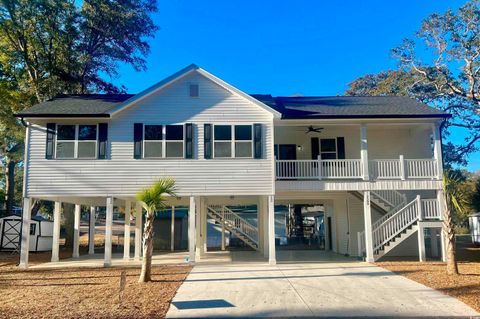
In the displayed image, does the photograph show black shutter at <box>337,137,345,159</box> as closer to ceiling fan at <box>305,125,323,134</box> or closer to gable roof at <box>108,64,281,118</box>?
ceiling fan at <box>305,125,323,134</box>

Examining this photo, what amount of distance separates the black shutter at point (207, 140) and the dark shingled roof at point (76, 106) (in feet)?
13.6

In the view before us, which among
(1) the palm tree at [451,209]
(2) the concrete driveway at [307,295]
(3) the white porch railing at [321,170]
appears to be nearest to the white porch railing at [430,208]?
(1) the palm tree at [451,209]

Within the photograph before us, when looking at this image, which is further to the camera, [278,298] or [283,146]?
[283,146]

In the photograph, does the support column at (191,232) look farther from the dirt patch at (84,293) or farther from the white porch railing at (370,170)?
the white porch railing at (370,170)

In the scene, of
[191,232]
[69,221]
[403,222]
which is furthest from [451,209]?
[69,221]

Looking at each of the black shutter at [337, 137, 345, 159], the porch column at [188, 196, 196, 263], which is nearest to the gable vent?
the porch column at [188, 196, 196, 263]

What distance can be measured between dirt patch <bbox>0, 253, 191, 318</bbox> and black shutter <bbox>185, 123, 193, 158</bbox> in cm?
473

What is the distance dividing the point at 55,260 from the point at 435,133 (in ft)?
60.7

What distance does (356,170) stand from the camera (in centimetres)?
1725

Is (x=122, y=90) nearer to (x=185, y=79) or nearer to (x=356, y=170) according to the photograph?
(x=185, y=79)

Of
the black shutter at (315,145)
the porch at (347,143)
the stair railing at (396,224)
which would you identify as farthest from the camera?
the black shutter at (315,145)

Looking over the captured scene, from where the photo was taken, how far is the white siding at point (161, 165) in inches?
637

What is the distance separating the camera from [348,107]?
59.4 feet

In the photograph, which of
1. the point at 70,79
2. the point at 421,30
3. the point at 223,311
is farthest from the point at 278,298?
the point at 421,30
